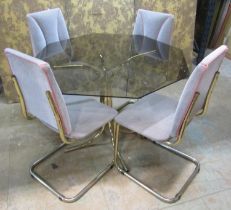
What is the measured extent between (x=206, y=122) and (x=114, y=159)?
0.99 m

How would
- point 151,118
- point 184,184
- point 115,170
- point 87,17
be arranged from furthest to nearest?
point 87,17 < point 115,170 < point 184,184 < point 151,118

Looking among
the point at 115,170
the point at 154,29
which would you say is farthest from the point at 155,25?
the point at 115,170

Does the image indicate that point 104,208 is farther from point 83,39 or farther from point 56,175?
point 83,39

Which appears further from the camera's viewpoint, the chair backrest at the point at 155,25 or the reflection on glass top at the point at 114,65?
the chair backrest at the point at 155,25

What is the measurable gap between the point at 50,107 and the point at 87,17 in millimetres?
1538

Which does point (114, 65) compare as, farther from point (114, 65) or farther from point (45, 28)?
point (45, 28)

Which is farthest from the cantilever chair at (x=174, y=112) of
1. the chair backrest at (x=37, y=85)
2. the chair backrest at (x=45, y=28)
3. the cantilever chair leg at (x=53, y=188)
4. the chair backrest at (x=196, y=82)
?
the chair backrest at (x=45, y=28)

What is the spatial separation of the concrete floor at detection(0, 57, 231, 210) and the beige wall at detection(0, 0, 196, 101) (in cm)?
69

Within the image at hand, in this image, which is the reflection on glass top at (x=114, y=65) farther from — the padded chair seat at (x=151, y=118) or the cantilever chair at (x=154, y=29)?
the padded chair seat at (x=151, y=118)

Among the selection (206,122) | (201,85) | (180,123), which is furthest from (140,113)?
(206,122)

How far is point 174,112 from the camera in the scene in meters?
1.60

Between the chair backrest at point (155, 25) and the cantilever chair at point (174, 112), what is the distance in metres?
0.67

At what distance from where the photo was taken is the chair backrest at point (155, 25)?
83.4 inches

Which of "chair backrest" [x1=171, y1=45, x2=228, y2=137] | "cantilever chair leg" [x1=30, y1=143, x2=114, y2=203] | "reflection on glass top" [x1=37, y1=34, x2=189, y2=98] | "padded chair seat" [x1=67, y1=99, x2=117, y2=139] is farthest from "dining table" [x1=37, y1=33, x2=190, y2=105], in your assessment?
"cantilever chair leg" [x1=30, y1=143, x2=114, y2=203]
